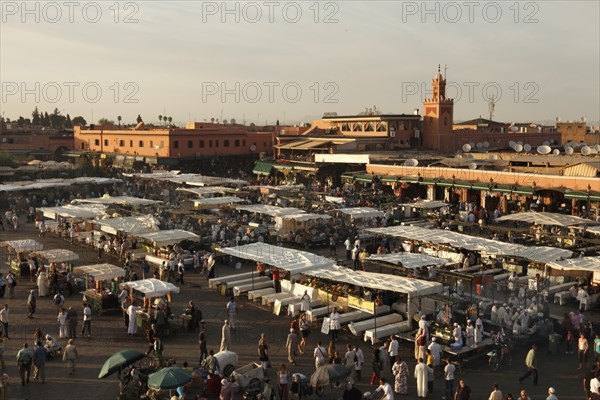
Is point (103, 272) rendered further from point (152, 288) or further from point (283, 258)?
point (283, 258)

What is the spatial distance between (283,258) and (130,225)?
8192 mm

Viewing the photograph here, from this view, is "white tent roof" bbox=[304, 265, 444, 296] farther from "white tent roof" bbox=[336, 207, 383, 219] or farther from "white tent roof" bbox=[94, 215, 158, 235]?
"white tent roof" bbox=[336, 207, 383, 219]

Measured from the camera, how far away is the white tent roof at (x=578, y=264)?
1689 centimetres

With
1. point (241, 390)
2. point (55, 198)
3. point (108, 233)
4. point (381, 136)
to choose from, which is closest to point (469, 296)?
point (241, 390)

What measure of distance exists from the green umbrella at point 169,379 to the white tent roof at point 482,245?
37.1 feet

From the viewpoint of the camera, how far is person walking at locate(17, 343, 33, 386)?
12.2m

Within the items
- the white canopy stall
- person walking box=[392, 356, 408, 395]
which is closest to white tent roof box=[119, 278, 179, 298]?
person walking box=[392, 356, 408, 395]

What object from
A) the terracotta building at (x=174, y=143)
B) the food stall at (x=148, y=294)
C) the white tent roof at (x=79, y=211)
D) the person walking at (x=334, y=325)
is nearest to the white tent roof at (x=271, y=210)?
the white tent roof at (x=79, y=211)

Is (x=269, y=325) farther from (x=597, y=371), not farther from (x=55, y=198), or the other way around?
(x=55, y=198)

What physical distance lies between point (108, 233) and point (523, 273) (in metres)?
15.9

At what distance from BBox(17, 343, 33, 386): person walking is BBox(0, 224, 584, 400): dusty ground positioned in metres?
0.18

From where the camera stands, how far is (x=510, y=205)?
3444cm

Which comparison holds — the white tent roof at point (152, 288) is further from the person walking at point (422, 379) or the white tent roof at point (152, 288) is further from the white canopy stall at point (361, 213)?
the white canopy stall at point (361, 213)

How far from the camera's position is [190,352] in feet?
46.2
